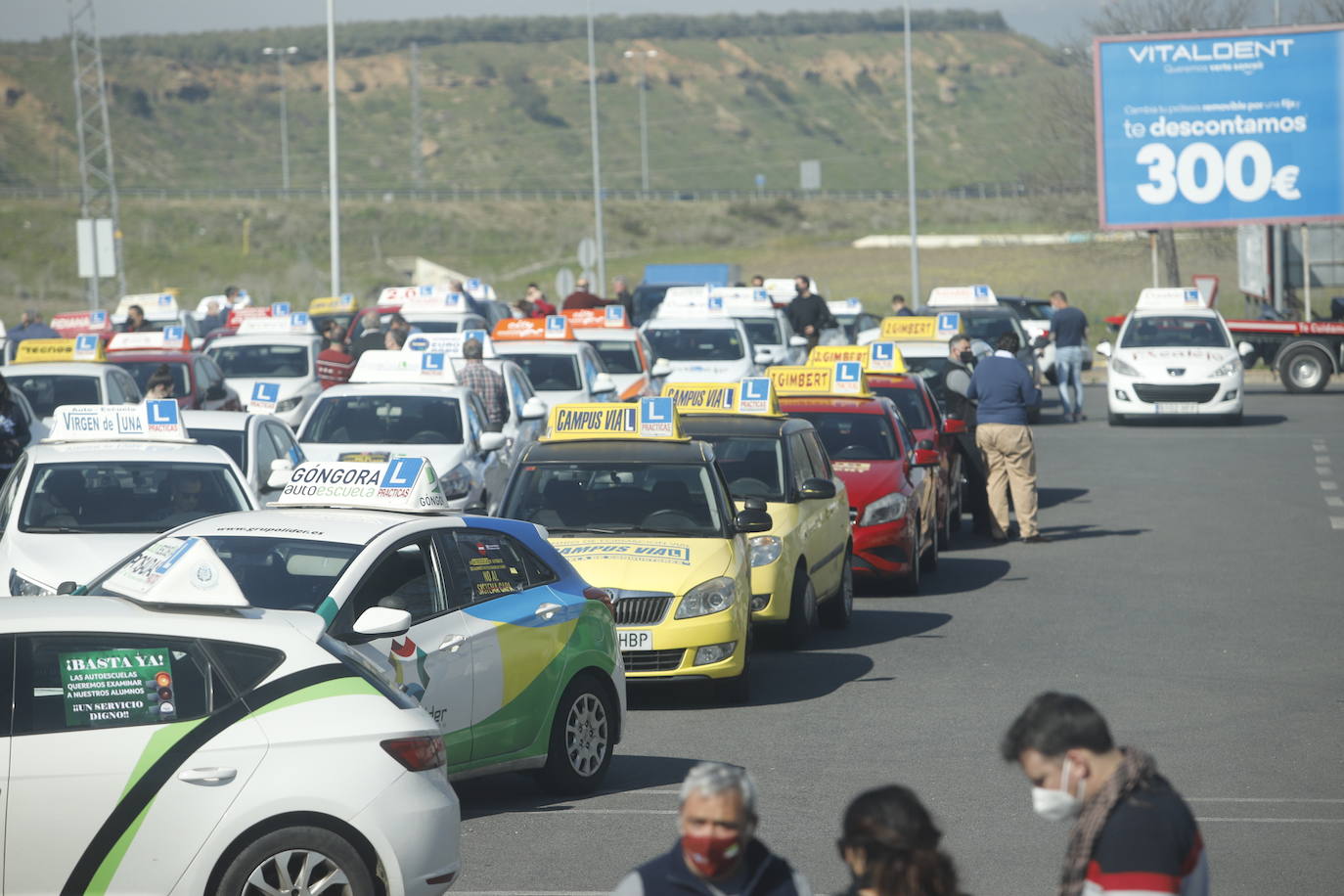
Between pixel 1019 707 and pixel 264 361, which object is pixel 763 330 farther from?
pixel 1019 707

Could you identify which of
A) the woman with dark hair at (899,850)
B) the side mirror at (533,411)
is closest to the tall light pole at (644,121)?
the side mirror at (533,411)

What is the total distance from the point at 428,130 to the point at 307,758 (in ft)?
482

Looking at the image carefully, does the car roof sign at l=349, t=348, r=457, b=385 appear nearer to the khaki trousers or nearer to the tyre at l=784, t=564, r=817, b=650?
the khaki trousers

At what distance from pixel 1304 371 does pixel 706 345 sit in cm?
1412

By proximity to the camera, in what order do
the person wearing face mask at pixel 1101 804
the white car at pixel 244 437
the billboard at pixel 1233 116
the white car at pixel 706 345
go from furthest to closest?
the billboard at pixel 1233 116 → the white car at pixel 706 345 → the white car at pixel 244 437 → the person wearing face mask at pixel 1101 804

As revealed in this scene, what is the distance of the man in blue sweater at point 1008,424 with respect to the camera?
18.0 m

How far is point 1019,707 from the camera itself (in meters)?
10.8

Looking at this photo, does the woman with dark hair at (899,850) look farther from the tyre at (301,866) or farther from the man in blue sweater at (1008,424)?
the man in blue sweater at (1008,424)

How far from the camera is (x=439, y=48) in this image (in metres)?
175

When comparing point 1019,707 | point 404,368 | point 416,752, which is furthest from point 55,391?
point 416,752

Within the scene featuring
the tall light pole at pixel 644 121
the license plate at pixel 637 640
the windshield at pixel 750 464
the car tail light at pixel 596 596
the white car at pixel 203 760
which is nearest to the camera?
the white car at pixel 203 760

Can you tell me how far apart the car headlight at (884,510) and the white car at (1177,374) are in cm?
1498

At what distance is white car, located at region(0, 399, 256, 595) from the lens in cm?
1146

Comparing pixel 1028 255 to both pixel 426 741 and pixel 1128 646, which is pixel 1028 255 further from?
pixel 426 741
